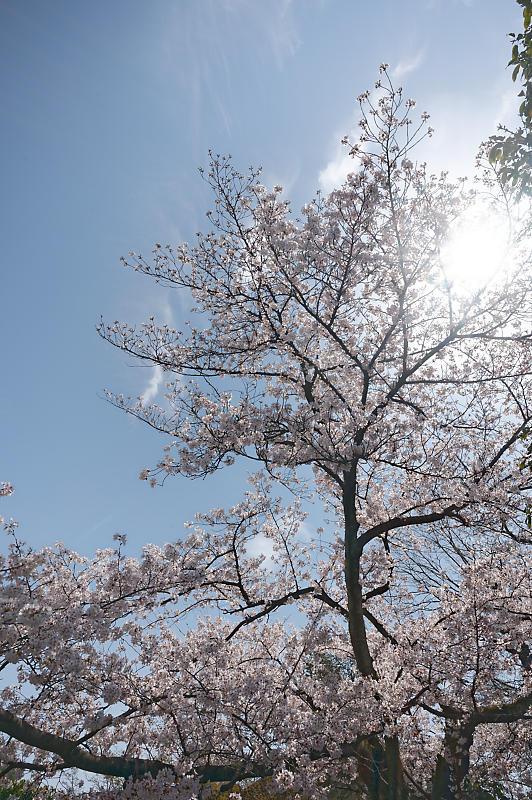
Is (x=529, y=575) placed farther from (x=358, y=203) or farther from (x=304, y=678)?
(x=358, y=203)

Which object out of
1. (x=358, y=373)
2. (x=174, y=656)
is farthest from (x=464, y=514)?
(x=174, y=656)

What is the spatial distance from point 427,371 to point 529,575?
4717 millimetres

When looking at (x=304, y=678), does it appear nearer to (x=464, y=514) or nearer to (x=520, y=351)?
(x=464, y=514)

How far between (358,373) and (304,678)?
6390 millimetres

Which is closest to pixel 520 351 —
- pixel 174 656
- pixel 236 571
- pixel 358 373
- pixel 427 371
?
pixel 427 371

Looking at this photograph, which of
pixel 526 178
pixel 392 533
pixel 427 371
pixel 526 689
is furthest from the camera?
pixel 392 533

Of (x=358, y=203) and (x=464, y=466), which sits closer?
(x=358, y=203)

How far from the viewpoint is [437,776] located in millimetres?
8867

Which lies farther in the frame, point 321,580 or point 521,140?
point 321,580

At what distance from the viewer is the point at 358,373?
10.6 metres

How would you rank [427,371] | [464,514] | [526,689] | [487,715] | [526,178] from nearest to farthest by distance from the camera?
[526,178] → [487,715] → [526,689] → [464,514] → [427,371]

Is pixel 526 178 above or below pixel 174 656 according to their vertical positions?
above

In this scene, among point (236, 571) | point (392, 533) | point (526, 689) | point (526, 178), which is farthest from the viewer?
point (392, 533)

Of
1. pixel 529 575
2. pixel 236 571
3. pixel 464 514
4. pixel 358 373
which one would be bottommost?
pixel 236 571
